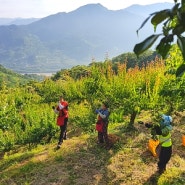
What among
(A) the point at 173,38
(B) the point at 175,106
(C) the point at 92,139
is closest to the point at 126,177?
(C) the point at 92,139

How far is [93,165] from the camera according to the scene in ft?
36.0

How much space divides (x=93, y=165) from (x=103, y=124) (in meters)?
1.48

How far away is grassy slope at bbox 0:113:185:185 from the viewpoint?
10047 millimetres

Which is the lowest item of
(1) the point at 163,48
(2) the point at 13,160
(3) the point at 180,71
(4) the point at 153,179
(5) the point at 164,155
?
(2) the point at 13,160

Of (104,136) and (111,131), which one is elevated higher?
(104,136)

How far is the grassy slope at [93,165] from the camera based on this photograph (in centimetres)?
1005

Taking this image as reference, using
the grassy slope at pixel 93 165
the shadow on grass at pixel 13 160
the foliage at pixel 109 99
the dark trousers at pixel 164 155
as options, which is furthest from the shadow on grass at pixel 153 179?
the shadow on grass at pixel 13 160

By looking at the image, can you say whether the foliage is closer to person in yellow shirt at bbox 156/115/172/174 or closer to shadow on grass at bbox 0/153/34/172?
→ person in yellow shirt at bbox 156/115/172/174

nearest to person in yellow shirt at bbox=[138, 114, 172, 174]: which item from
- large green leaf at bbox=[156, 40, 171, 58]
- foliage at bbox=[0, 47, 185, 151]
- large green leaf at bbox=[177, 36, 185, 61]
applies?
foliage at bbox=[0, 47, 185, 151]

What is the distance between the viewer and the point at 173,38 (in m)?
1.30

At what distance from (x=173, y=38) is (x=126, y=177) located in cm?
919

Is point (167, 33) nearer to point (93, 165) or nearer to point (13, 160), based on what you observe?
point (93, 165)

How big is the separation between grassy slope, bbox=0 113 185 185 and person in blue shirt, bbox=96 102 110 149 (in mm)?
310

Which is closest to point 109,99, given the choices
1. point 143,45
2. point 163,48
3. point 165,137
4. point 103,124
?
point 103,124
